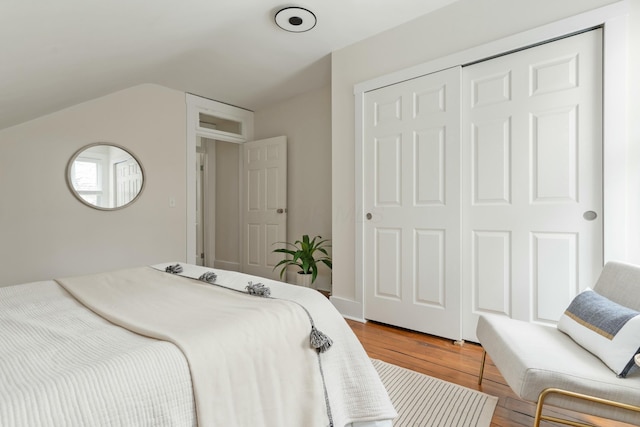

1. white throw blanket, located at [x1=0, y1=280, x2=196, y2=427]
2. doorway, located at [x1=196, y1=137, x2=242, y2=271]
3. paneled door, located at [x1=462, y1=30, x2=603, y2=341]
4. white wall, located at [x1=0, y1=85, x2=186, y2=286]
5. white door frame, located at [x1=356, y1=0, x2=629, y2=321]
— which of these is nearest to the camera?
white throw blanket, located at [x1=0, y1=280, x2=196, y2=427]

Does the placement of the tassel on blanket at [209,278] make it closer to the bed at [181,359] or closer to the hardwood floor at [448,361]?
the bed at [181,359]

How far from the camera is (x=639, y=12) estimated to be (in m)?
1.69

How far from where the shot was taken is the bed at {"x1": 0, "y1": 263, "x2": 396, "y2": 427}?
2.31 feet

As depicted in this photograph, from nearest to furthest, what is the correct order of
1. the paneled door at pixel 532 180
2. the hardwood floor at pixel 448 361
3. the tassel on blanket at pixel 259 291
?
the tassel on blanket at pixel 259 291
the hardwood floor at pixel 448 361
the paneled door at pixel 532 180

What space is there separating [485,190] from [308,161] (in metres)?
2.22

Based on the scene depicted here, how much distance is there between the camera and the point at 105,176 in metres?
3.21

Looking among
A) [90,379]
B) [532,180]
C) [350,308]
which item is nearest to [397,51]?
[532,180]

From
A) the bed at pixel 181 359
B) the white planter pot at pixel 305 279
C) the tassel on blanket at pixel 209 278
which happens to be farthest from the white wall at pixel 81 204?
the tassel on blanket at pixel 209 278

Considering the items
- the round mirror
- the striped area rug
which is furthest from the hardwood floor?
the round mirror

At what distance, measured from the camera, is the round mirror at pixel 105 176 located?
304 cm

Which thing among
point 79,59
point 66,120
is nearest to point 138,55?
point 79,59

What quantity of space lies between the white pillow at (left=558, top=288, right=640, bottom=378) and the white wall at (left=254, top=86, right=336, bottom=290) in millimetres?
2546

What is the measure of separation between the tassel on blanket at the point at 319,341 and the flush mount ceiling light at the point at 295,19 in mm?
2221

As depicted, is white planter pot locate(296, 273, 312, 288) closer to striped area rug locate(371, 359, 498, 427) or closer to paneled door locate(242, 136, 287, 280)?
paneled door locate(242, 136, 287, 280)
